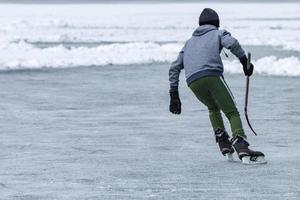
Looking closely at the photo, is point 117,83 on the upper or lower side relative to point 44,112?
lower

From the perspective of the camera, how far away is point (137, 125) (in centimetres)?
1156

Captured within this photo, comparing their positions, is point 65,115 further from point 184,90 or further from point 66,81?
point 66,81

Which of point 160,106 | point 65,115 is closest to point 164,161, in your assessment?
point 65,115

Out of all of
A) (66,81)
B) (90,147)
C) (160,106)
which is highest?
(90,147)

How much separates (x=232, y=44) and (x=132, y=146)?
2150 millimetres

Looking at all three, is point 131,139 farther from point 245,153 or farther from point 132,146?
point 245,153

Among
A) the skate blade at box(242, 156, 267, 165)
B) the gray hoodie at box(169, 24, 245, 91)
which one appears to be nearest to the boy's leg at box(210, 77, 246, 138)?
the gray hoodie at box(169, 24, 245, 91)

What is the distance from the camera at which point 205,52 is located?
8055 mm

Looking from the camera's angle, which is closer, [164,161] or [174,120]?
[164,161]

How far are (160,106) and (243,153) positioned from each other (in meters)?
6.10

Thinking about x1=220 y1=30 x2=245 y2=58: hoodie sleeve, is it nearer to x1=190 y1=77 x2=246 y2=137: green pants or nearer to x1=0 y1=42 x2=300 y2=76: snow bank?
x1=190 y1=77 x2=246 y2=137: green pants

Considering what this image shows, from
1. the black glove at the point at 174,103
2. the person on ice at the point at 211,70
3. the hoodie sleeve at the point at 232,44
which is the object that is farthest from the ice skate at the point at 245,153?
the hoodie sleeve at the point at 232,44

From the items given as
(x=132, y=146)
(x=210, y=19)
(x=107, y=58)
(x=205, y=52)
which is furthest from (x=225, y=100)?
(x=107, y=58)

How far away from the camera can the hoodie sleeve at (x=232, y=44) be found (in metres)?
7.88
